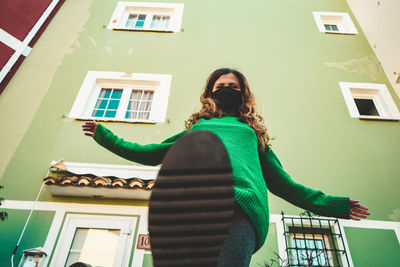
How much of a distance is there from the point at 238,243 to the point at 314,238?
359 cm

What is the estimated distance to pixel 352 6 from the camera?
7816 millimetres

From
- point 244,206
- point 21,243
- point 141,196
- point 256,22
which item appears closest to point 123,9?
point 256,22

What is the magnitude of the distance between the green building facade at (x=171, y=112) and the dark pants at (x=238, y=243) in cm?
304

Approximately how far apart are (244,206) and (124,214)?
11.4 ft

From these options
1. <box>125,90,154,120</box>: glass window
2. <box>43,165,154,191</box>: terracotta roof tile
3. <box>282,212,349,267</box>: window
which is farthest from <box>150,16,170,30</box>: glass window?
<box>282,212,349,267</box>: window

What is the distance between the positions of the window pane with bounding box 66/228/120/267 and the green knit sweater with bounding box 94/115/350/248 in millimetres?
2730

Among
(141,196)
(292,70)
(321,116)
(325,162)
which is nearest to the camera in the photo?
(141,196)

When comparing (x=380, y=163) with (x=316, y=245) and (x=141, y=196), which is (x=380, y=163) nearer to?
(x=316, y=245)

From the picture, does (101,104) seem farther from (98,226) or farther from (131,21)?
(131,21)

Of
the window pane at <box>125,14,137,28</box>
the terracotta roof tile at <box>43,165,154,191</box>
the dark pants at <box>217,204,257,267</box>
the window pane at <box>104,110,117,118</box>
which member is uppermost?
the window pane at <box>125,14,137,28</box>

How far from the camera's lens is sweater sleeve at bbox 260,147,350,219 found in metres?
1.49

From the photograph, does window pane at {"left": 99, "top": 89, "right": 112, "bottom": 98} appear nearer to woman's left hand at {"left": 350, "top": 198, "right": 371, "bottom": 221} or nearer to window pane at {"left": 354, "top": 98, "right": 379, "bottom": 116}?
woman's left hand at {"left": 350, "top": 198, "right": 371, "bottom": 221}

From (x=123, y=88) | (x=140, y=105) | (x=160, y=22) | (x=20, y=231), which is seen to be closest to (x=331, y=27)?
(x=160, y=22)

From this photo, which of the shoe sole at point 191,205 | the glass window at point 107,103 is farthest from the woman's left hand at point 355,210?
the glass window at point 107,103
